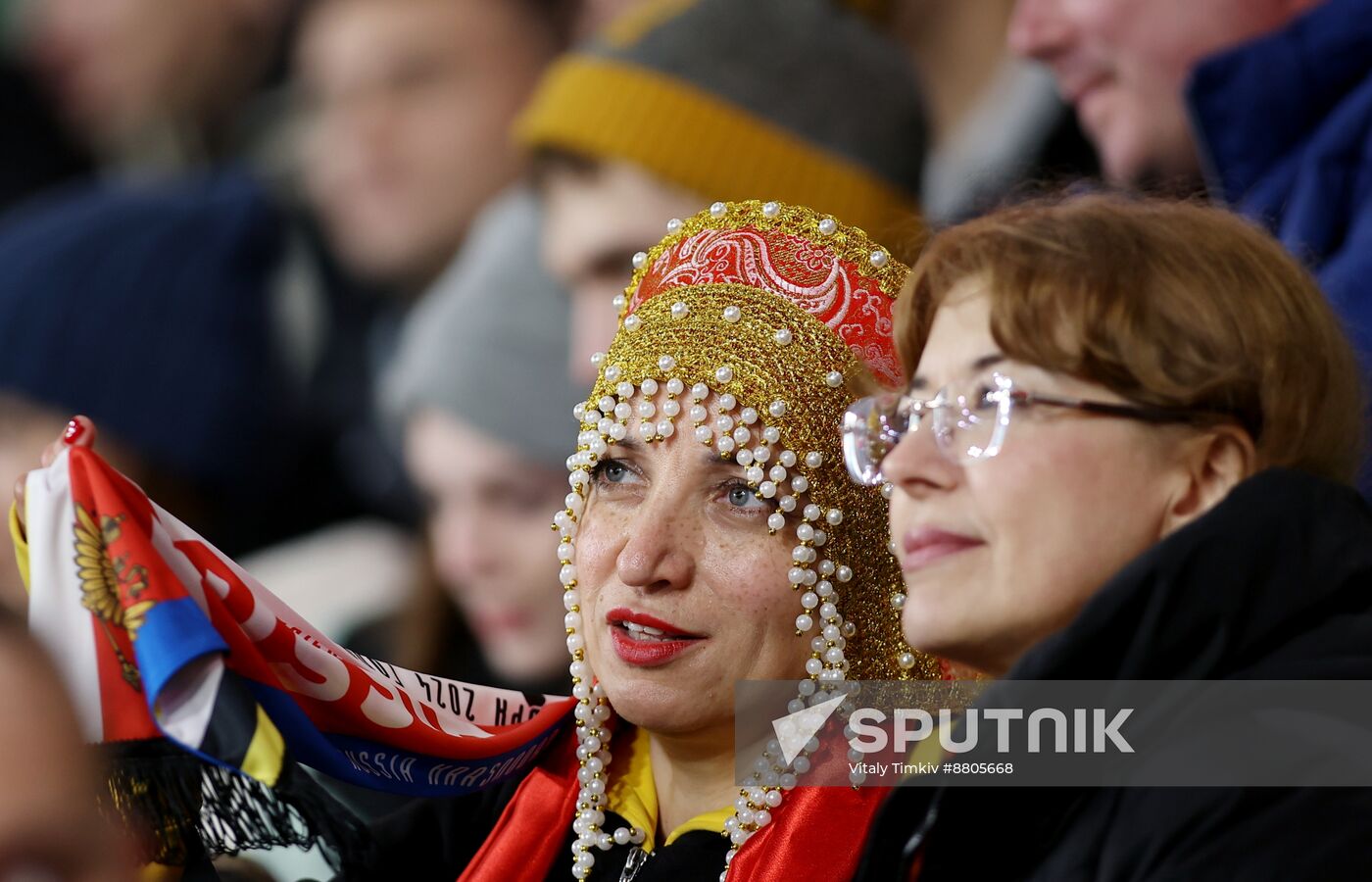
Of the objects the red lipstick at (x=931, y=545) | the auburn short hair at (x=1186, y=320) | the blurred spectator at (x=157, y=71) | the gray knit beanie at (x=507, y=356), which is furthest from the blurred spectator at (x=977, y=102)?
the blurred spectator at (x=157, y=71)

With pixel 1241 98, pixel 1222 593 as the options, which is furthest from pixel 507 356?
pixel 1222 593

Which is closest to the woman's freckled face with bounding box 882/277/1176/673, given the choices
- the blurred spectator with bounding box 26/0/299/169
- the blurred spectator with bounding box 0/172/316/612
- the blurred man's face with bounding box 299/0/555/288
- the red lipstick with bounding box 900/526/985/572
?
the red lipstick with bounding box 900/526/985/572

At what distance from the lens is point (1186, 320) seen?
2215 mm

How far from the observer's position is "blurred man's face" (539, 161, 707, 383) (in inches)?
186

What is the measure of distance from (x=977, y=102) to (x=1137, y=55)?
1198 mm

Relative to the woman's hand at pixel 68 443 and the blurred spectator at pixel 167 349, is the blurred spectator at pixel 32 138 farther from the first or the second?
the woman's hand at pixel 68 443

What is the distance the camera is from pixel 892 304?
2727 mm

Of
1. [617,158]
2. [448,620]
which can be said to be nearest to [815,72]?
[617,158]

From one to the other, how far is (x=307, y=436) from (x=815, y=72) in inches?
96.0

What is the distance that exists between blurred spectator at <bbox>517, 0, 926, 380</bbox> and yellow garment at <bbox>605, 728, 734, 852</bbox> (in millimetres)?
1840

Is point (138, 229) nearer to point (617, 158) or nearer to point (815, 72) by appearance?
point (617, 158)

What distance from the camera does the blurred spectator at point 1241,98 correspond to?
12.2 ft

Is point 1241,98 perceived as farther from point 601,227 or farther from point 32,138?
point 32,138

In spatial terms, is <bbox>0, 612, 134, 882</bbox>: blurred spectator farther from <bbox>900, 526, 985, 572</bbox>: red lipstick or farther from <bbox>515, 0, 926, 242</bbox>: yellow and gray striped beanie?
<bbox>515, 0, 926, 242</bbox>: yellow and gray striped beanie
